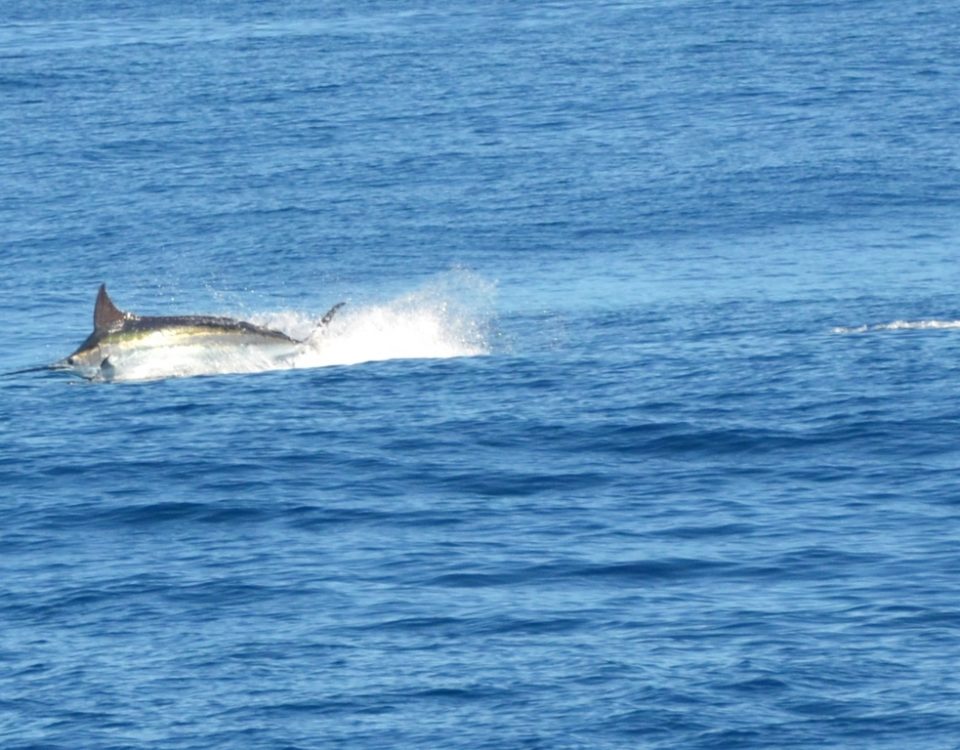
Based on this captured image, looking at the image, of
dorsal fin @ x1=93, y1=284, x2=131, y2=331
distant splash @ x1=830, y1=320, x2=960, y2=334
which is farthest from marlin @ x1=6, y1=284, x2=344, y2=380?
distant splash @ x1=830, y1=320, x2=960, y2=334

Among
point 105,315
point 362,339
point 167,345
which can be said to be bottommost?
point 167,345

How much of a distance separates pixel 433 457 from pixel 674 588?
28.0 feet

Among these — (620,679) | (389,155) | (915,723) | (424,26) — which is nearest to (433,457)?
(620,679)

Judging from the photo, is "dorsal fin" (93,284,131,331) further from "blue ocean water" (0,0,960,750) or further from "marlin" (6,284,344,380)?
"blue ocean water" (0,0,960,750)

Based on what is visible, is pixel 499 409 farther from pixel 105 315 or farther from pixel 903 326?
pixel 903 326

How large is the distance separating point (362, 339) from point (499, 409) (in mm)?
8387

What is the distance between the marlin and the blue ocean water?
0.45 m

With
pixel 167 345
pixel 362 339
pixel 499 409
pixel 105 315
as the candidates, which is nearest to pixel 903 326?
pixel 499 409

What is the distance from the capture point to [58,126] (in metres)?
79.1

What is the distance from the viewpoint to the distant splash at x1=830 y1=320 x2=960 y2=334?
46.0 meters

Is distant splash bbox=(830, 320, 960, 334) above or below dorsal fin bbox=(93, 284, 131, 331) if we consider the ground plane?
above

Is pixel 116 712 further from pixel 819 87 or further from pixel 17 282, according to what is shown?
pixel 819 87

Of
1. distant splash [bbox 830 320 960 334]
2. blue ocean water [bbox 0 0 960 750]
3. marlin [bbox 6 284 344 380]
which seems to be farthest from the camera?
distant splash [bbox 830 320 960 334]

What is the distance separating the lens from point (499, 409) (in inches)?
1585
